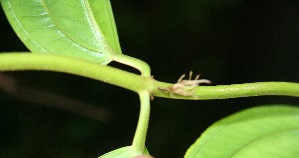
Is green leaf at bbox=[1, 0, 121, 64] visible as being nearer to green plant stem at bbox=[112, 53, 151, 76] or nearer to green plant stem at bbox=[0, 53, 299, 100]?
green plant stem at bbox=[112, 53, 151, 76]

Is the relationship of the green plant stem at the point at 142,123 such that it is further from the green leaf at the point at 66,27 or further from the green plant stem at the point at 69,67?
the green leaf at the point at 66,27

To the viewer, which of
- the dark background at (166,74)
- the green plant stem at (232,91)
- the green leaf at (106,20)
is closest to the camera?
the green plant stem at (232,91)

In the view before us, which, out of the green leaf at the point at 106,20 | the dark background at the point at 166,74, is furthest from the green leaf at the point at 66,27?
the dark background at the point at 166,74

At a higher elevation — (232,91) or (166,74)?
(232,91)

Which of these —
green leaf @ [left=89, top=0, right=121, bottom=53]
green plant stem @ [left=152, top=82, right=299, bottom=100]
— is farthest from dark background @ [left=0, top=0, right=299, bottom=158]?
green plant stem @ [left=152, top=82, right=299, bottom=100]

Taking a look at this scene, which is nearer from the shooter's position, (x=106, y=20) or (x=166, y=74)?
(x=106, y=20)

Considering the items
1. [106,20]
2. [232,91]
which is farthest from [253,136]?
[106,20]

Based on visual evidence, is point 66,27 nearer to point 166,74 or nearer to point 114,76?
point 114,76
